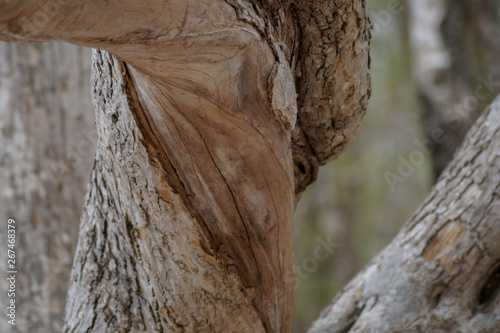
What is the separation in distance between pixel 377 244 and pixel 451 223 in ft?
20.6

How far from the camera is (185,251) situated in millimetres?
1145

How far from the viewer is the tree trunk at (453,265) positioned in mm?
1578

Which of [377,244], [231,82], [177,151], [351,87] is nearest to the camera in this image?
[231,82]

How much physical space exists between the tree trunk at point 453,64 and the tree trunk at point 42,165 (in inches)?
99.2

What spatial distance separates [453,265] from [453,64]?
251cm

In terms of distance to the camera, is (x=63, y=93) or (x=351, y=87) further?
(x=63, y=93)

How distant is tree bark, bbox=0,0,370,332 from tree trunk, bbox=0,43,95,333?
39.6 inches

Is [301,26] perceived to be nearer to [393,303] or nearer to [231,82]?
[231,82]

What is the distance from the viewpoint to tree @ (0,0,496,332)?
3.23ft

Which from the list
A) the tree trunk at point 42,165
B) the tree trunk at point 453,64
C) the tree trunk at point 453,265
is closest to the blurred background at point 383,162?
the tree trunk at point 453,64

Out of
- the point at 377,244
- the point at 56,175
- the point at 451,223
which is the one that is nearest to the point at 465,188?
the point at 451,223

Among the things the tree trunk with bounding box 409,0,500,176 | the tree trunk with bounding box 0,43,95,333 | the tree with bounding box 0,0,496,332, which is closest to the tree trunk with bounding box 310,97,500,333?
the tree with bounding box 0,0,496,332

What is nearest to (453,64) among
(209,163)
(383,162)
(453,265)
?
(453,265)

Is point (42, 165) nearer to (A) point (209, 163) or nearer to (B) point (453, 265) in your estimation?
(A) point (209, 163)
